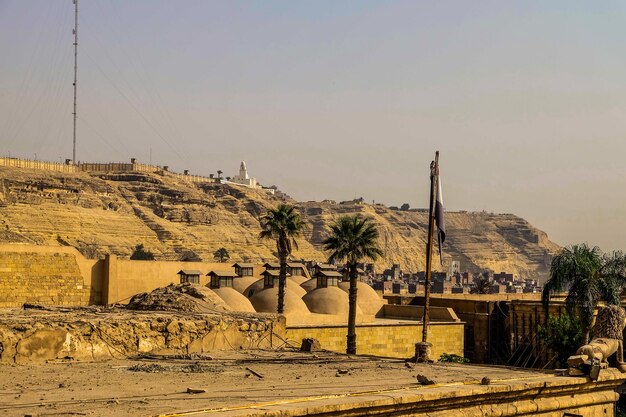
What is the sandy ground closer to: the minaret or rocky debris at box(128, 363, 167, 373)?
rocky debris at box(128, 363, 167, 373)

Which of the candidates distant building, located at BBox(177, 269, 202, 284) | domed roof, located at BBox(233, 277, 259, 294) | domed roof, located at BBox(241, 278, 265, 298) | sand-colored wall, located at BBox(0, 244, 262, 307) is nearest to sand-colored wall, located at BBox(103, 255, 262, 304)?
sand-colored wall, located at BBox(0, 244, 262, 307)

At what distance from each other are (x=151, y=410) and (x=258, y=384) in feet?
6.73

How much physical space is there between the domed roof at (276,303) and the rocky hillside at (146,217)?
45.1 metres

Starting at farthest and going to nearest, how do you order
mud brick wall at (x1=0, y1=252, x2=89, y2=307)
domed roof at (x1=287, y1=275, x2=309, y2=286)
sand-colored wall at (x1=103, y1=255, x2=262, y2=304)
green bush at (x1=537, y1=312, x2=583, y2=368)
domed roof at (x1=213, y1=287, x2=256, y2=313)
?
domed roof at (x1=287, y1=275, x2=309, y2=286) → sand-colored wall at (x1=103, y1=255, x2=262, y2=304) → mud brick wall at (x1=0, y1=252, x2=89, y2=307) → domed roof at (x1=213, y1=287, x2=256, y2=313) → green bush at (x1=537, y1=312, x2=583, y2=368)

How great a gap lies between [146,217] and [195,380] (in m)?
103

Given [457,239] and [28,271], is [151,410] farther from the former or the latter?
[457,239]

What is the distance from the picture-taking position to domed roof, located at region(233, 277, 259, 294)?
38.0 metres

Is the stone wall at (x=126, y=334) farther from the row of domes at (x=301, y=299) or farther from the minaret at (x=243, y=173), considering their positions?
the minaret at (x=243, y=173)

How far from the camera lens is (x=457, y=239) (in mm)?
187125

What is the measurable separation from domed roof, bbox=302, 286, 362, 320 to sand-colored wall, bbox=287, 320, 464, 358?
14.0 feet

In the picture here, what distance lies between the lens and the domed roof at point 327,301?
36438 millimetres

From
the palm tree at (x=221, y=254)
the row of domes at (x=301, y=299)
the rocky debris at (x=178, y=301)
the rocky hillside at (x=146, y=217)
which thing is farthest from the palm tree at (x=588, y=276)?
the palm tree at (x=221, y=254)

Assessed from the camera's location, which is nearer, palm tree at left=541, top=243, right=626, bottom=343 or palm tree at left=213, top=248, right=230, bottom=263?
palm tree at left=541, top=243, right=626, bottom=343

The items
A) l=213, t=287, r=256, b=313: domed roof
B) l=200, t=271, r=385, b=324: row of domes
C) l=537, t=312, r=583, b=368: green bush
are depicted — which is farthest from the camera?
l=200, t=271, r=385, b=324: row of domes
